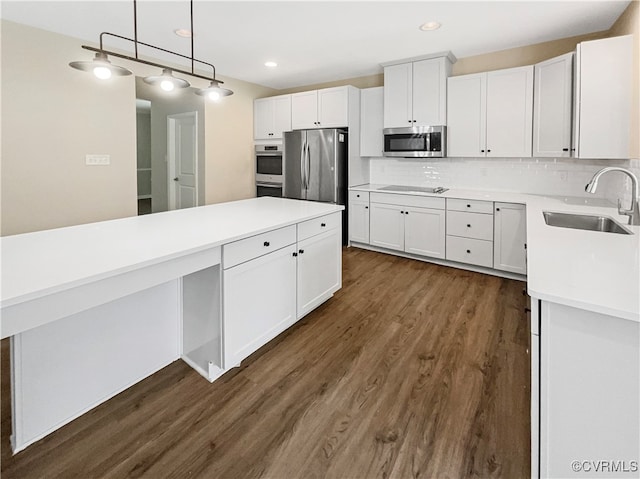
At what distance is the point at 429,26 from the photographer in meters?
3.31

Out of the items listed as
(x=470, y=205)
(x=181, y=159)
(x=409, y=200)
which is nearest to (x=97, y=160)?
(x=181, y=159)

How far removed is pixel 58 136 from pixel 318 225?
2.80m

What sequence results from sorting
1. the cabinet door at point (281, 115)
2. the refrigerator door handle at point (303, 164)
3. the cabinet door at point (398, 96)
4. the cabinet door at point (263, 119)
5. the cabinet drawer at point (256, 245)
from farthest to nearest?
the cabinet door at point (263, 119) < the cabinet door at point (281, 115) < the refrigerator door handle at point (303, 164) < the cabinet door at point (398, 96) < the cabinet drawer at point (256, 245)

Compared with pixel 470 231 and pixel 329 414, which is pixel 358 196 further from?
pixel 329 414

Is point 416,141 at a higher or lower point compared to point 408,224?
higher

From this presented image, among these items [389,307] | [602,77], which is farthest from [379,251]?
[602,77]

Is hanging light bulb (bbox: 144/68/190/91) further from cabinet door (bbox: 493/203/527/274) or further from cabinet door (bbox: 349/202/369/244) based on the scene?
cabinet door (bbox: 493/203/527/274)

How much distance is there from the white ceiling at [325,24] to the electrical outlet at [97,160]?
103cm

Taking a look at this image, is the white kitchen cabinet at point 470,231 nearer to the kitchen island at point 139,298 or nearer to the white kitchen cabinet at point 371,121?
the white kitchen cabinet at point 371,121

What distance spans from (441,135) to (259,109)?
283 centimetres

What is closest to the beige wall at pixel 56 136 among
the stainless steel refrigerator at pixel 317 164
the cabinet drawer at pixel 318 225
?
the stainless steel refrigerator at pixel 317 164

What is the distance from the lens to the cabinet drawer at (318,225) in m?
2.61

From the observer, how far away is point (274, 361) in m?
2.29

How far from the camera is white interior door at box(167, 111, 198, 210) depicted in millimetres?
5707
